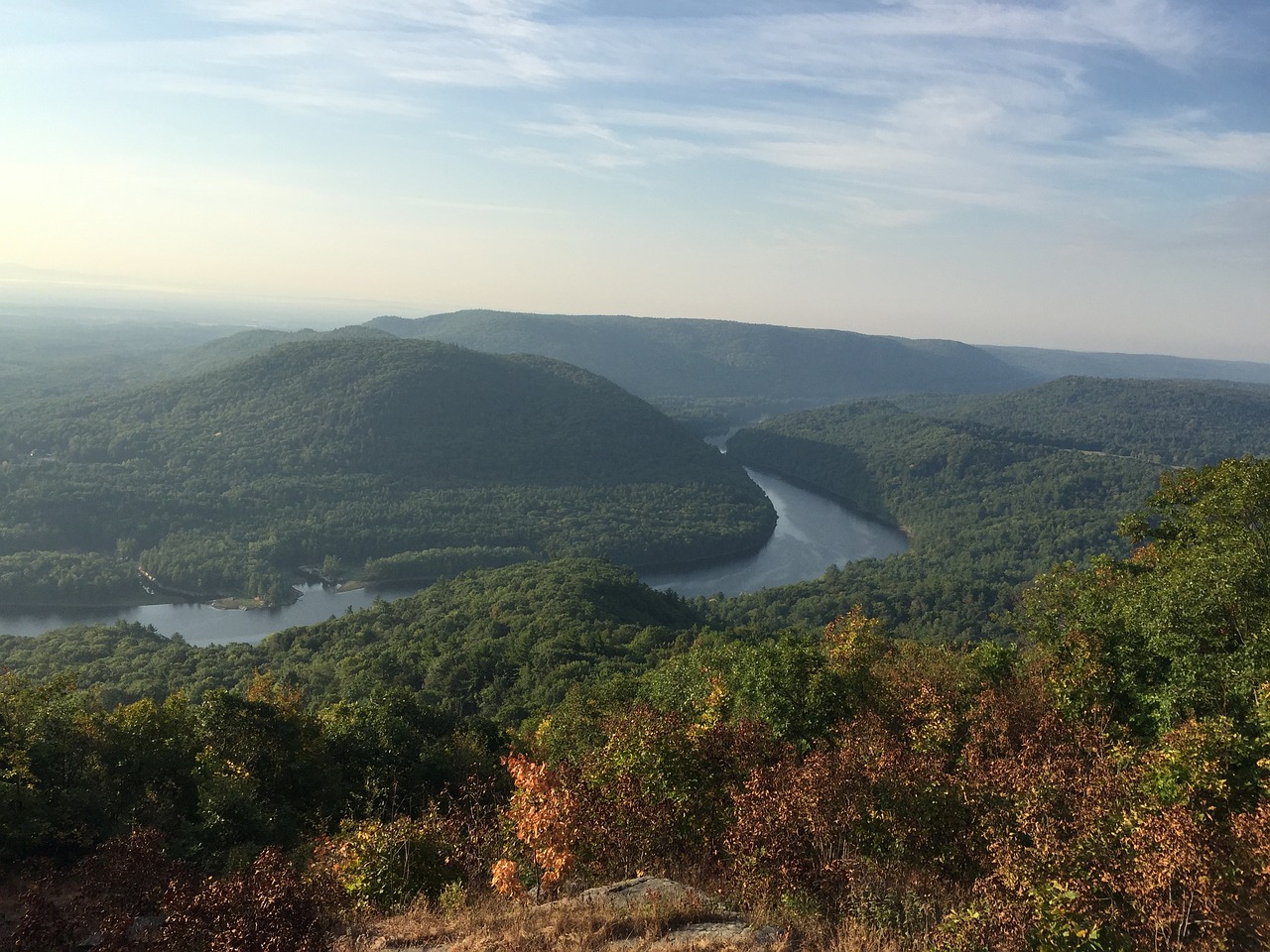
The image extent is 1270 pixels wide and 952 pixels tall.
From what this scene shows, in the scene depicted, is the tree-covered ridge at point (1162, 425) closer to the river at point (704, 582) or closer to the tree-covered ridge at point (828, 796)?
the river at point (704, 582)

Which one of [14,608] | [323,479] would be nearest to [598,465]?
[323,479]

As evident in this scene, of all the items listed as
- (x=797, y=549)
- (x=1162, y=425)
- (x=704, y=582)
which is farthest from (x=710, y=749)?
(x=1162, y=425)

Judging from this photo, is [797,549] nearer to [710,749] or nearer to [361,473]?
[361,473]

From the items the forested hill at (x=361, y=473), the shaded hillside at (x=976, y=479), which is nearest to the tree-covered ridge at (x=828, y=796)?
the shaded hillside at (x=976, y=479)

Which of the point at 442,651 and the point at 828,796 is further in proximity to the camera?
the point at 442,651

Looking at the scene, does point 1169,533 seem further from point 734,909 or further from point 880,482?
point 880,482

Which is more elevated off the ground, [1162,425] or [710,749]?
[1162,425]

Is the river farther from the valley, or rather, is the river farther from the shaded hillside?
the shaded hillside
